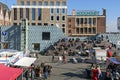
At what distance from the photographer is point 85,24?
105625mm

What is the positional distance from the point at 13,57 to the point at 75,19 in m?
80.3

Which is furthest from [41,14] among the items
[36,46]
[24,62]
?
[24,62]

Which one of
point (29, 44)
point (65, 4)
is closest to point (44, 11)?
point (65, 4)

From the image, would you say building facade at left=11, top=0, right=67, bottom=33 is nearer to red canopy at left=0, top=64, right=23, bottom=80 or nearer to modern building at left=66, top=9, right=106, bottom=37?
modern building at left=66, top=9, right=106, bottom=37

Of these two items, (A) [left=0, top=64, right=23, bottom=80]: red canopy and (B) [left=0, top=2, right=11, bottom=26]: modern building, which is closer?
(A) [left=0, top=64, right=23, bottom=80]: red canopy

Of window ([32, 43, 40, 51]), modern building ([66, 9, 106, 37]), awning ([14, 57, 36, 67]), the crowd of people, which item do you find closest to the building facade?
modern building ([66, 9, 106, 37])

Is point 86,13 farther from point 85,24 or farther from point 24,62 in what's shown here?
point 24,62

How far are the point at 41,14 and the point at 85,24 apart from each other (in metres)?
15.4

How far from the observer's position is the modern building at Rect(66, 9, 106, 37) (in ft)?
344

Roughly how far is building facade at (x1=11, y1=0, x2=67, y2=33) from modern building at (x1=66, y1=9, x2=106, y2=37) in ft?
23.6

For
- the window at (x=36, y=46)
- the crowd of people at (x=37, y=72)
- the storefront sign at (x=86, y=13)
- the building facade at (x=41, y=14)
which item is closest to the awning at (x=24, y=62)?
the crowd of people at (x=37, y=72)

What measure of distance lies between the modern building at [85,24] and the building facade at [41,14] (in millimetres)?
7204

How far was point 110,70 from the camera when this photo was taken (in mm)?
25859

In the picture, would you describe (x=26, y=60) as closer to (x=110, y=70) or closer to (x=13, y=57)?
(x=13, y=57)
